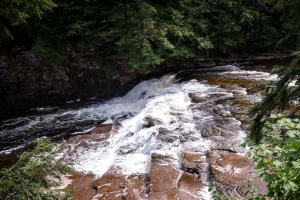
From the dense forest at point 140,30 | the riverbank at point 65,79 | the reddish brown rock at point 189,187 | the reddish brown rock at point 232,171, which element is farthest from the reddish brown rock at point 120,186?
the riverbank at point 65,79

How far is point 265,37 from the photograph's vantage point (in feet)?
49.7

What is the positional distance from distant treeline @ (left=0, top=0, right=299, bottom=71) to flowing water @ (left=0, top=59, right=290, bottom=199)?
5.92ft

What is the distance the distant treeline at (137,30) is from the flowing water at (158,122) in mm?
1805

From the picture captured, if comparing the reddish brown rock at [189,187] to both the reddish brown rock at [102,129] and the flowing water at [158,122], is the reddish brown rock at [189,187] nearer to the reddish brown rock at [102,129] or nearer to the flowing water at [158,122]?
the flowing water at [158,122]

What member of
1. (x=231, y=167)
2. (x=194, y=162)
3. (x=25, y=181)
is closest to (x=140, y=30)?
(x=194, y=162)

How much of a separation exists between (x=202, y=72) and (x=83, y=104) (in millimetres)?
7146

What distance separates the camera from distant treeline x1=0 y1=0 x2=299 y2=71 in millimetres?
11344

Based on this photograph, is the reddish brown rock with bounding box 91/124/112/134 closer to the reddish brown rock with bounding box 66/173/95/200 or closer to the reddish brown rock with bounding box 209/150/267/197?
the reddish brown rock with bounding box 66/173/95/200

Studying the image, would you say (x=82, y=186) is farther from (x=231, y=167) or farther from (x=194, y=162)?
(x=231, y=167)

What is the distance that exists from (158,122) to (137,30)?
5181 millimetres

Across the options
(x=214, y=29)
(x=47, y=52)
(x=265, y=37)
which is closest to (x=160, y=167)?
(x=47, y=52)

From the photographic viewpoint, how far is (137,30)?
11305 mm

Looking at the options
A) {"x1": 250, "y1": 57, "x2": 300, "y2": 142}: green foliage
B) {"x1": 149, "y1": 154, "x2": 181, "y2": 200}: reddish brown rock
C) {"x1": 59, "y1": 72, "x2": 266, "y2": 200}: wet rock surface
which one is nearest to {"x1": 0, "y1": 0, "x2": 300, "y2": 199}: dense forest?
{"x1": 59, "y1": 72, "x2": 266, "y2": 200}: wet rock surface

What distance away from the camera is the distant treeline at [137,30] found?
11.3 metres
